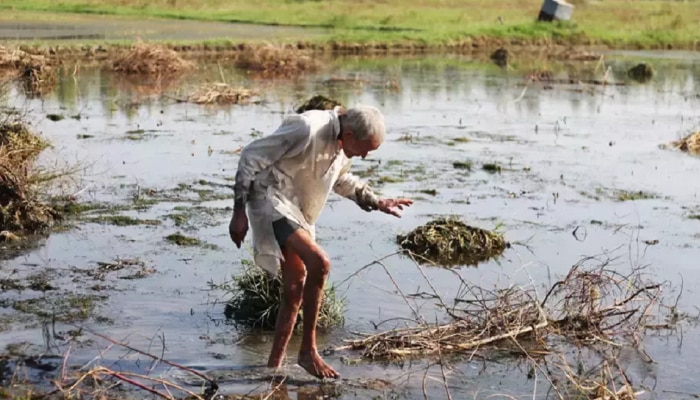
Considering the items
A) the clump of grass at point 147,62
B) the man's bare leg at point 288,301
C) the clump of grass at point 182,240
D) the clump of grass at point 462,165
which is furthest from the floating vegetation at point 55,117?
the man's bare leg at point 288,301

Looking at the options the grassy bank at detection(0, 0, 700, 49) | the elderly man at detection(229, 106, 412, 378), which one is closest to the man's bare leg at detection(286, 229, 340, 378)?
the elderly man at detection(229, 106, 412, 378)

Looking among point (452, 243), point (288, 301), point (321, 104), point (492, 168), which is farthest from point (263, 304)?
point (321, 104)

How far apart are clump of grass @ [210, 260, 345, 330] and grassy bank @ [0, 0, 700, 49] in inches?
1065

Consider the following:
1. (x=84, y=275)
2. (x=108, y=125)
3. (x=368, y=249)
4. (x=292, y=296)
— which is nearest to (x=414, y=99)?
(x=108, y=125)

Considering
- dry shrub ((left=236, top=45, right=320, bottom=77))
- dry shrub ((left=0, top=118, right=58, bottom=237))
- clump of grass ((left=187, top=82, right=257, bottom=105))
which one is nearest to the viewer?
dry shrub ((left=0, top=118, right=58, bottom=237))

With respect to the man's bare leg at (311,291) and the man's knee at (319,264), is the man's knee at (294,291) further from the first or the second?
the man's knee at (319,264)

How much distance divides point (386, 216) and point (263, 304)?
418cm

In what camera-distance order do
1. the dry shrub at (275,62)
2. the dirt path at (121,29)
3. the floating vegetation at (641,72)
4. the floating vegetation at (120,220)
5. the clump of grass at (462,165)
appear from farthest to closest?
1. the dirt path at (121,29)
2. the floating vegetation at (641,72)
3. the dry shrub at (275,62)
4. the clump of grass at (462,165)
5. the floating vegetation at (120,220)

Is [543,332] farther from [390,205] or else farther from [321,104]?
[321,104]

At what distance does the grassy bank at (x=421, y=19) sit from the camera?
129ft

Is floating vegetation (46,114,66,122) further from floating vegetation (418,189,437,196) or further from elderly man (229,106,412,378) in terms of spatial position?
elderly man (229,106,412,378)

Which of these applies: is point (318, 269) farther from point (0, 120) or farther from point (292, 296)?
point (0, 120)

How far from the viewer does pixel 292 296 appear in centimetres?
628

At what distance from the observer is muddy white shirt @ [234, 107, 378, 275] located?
6016 millimetres
